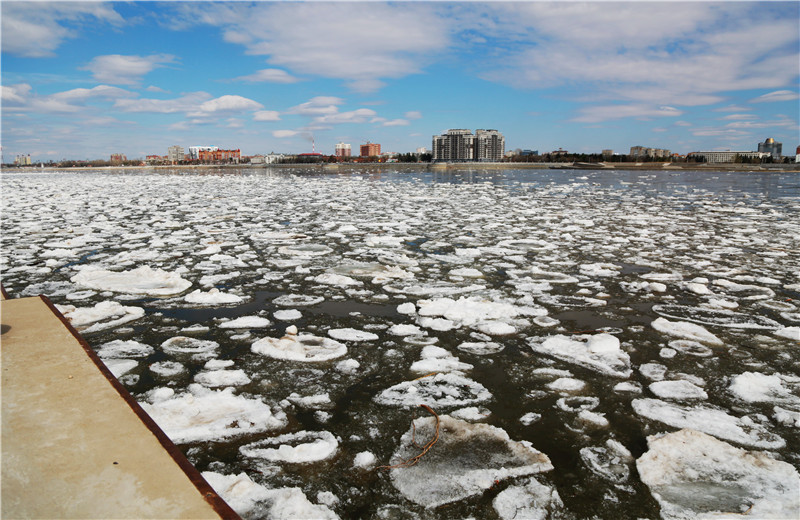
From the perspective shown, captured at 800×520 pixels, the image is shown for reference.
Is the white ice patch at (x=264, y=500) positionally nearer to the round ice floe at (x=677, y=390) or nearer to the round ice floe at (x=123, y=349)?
the round ice floe at (x=123, y=349)

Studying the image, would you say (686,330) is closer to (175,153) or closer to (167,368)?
(167,368)

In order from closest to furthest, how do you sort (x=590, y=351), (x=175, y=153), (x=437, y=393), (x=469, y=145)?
(x=437, y=393) → (x=590, y=351) → (x=469, y=145) → (x=175, y=153)

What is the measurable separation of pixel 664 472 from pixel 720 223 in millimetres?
6850

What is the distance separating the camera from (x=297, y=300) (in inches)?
130

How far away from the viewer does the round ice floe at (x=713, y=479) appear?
54.1 inches

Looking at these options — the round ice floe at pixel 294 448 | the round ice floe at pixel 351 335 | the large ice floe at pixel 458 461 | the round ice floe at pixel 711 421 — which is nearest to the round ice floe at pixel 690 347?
the round ice floe at pixel 711 421

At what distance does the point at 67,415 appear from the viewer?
4.51 ft

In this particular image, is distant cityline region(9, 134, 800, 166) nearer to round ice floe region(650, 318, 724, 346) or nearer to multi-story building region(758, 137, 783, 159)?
multi-story building region(758, 137, 783, 159)

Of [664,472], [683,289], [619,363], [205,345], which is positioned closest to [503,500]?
[664,472]

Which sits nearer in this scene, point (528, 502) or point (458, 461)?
point (528, 502)

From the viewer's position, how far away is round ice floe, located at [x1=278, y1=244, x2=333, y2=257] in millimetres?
4789

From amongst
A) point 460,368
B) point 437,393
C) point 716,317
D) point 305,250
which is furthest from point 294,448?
point 305,250

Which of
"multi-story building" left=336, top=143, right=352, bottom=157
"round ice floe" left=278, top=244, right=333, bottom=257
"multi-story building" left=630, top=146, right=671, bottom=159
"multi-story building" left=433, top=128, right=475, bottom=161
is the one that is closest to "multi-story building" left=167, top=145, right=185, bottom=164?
"multi-story building" left=336, top=143, right=352, bottom=157

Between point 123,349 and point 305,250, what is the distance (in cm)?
262
